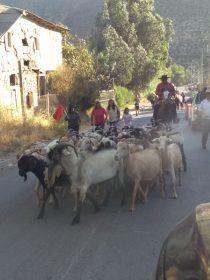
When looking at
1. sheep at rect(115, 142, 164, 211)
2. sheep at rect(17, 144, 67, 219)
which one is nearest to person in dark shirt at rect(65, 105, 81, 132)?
sheep at rect(115, 142, 164, 211)

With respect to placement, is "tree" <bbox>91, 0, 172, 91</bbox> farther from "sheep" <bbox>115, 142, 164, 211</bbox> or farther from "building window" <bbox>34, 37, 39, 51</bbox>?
"sheep" <bbox>115, 142, 164, 211</bbox>

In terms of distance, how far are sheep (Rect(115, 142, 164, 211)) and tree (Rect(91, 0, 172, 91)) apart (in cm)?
3733

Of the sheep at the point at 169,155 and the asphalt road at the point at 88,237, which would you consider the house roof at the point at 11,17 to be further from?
the asphalt road at the point at 88,237

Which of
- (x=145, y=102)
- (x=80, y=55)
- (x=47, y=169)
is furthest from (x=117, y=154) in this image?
(x=145, y=102)

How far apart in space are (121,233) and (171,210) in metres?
1.44

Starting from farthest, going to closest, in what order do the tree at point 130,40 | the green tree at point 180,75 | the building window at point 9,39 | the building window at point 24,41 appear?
the green tree at point 180,75 → the tree at point 130,40 → the building window at point 24,41 → the building window at point 9,39

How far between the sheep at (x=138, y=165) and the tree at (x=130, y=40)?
122ft

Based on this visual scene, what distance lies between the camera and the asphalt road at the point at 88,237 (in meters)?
6.01

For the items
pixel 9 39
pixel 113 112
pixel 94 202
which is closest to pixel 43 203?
pixel 94 202

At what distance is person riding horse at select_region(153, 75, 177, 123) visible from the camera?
45.8ft

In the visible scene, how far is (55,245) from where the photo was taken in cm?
699

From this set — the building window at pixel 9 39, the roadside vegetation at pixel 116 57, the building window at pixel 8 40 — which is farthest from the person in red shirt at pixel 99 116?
the building window at pixel 9 39

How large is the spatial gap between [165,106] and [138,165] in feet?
16.8

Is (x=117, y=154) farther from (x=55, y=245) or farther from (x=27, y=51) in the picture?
(x=27, y=51)
